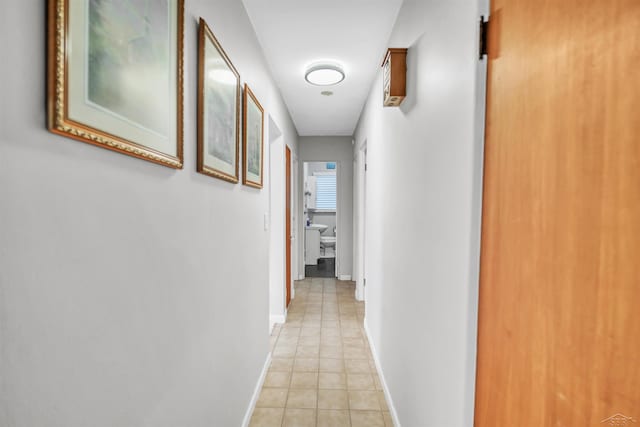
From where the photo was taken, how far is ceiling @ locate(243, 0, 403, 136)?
1.86m

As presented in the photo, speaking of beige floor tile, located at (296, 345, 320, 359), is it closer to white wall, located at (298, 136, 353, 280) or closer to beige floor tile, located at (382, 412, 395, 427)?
beige floor tile, located at (382, 412, 395, 427)

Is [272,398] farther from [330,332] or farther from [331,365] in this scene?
→ [330,332]

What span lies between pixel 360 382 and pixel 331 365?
314mm

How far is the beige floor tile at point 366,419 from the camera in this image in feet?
6.30

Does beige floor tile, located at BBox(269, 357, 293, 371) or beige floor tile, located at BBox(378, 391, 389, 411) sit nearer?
beige floor tile, located at BBox(378, 391, 389, 411)

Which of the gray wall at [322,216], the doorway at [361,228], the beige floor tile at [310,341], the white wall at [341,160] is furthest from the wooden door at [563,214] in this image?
the gray wall at [322,216]

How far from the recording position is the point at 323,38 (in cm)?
221

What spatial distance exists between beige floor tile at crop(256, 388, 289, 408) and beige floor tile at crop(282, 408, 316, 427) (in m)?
0.09

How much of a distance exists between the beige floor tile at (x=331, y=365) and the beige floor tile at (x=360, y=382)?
0.11 meters

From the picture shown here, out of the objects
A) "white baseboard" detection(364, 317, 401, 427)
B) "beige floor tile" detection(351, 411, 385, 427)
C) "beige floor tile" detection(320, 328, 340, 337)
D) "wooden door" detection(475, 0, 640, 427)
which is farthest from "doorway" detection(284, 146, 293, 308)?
"wooden door" detection(475, 0, 640, 427)

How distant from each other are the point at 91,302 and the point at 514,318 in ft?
3.09

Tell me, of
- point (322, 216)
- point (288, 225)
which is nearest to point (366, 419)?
point (288, 225)

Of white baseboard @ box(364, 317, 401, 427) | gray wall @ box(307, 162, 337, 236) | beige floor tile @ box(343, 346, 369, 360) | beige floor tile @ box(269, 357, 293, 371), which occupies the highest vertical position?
gray wall @ box(307, 162, 337, 236)

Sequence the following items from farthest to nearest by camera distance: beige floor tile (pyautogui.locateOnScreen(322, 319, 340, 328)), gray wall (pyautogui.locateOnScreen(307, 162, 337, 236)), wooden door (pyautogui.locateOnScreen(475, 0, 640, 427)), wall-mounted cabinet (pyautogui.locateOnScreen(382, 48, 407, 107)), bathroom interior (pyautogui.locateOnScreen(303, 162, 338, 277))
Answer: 1. gray wall (pyautogui.locateOnScreen(307, 162, 337, 236))
2. bathroom interior (pyautogui.locateOnScreen(303, 162, 338, 277))
3. beige floor tile (pyautogui.locateOnScreen(322, 319, 340, 328))
4. wall-mounted cabinet (pyautogui.locateOnScreen(382, 48, 407, 107))
5. wooden door (pyautogui.locateOnScreen(475, 0, 640, 427))
